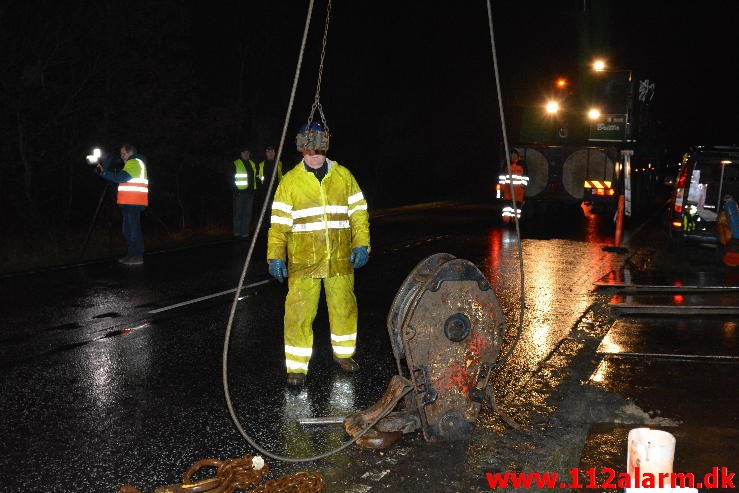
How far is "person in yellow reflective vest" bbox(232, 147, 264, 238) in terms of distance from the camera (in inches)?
632

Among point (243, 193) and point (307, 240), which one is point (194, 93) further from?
point (307, 240)

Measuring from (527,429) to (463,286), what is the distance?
999mm

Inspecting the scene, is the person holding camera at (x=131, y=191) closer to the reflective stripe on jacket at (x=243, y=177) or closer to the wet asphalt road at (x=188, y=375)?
the wet asphalt road at (x=188, y=375)

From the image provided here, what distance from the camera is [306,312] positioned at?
5.88 metres

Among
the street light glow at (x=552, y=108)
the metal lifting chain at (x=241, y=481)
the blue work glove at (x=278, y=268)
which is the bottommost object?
the metal lifting chain at (x=241, y=481)

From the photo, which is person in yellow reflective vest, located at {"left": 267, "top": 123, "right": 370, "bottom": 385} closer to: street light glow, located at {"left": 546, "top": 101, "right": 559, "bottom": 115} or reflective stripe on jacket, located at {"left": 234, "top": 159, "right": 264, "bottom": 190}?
reflective stripe on jacket, located at {"left": 234, "top": 159, "right": 264, "bottom": 190}

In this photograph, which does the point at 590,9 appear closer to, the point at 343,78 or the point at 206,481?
the point at 343,78

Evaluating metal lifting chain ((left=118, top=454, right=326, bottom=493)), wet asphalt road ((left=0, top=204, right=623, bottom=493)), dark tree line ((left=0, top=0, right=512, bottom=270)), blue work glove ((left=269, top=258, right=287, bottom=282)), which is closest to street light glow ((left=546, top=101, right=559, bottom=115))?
dark tree line ((left=0, top=0, right=512, bottom=270))

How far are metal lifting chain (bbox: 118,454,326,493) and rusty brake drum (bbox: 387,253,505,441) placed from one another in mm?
908

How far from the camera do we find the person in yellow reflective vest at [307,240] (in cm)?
585

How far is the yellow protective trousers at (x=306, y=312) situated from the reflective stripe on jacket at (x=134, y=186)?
673 centimetres

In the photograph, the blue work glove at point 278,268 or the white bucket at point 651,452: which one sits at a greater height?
the blue work glove at point 278,268

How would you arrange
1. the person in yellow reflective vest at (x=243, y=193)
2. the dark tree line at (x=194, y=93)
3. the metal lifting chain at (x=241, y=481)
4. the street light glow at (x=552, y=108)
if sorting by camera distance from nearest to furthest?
the metal lifting chain at (x=241, y=481) → the dark tree line at (x=194, y=93) → the person in yellow reflective vest at (x=243, y=193) → the street light glow at (x=552, y=108)

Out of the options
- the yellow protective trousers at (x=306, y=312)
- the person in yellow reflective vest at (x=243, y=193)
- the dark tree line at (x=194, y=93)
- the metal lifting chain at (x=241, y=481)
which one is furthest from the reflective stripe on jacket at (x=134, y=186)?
the metal lifting chain at (x=241, y=481)
